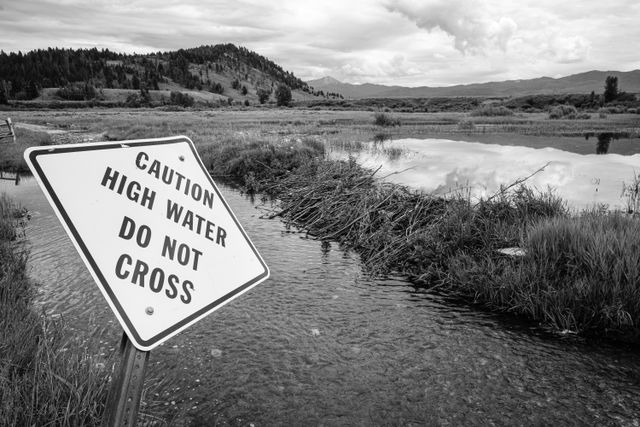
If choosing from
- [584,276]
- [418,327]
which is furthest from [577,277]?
[418,327]

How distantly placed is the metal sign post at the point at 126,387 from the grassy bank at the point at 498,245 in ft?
21.0

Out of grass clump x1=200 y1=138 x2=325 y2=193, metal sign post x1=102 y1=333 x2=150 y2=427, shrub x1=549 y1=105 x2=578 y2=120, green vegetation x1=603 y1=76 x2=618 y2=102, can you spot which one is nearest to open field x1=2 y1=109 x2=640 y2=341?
grass clump x1=200 y1=138 x2=325 y2=193

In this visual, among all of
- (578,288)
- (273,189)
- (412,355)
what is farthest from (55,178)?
(273,189)

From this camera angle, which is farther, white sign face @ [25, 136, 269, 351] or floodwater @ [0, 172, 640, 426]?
floodwater @ [0, 172, 640, 426]

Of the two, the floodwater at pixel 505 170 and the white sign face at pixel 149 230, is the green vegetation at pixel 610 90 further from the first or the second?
the white sign face at pixel 149 230

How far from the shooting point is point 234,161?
21.6 m

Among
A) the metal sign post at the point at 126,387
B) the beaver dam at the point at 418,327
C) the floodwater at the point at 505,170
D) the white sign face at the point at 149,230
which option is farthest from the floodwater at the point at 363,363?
the floodwater at the point at 505,170

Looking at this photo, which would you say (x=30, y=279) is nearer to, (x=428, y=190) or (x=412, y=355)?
(x=412, y=355)

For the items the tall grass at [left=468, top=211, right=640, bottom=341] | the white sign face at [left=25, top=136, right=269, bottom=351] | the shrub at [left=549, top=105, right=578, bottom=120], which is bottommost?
the tall grass at [left=468, top=211, right=640, bottom=341]

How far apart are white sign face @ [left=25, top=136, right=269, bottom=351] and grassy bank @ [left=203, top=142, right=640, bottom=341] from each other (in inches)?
234

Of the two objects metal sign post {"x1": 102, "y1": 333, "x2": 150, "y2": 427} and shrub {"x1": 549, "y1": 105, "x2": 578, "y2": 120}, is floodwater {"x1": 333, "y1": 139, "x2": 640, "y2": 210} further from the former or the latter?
shrub {"x1": 549, "y1": 105, "x2": 578, "y2": 120}

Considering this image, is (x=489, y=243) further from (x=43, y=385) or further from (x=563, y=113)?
(x=563, y=113)

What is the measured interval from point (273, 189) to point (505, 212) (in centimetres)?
1015

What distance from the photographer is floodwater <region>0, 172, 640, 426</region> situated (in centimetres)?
467
